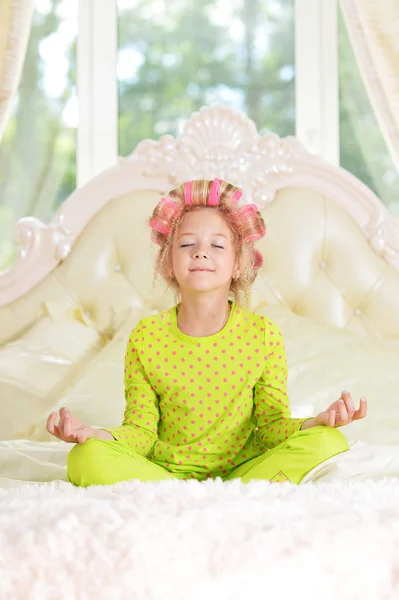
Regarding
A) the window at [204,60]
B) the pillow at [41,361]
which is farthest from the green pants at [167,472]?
the window at [204,60]

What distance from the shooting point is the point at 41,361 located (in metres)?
2.12

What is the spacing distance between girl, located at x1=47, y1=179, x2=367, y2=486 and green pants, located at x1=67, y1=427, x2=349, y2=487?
0.03m

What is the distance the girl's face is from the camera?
1448mm

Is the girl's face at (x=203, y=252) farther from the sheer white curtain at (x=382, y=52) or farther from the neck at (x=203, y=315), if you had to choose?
the sheer white curtain at (x=382, y=52)

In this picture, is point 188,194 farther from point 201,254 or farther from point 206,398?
point 206,398

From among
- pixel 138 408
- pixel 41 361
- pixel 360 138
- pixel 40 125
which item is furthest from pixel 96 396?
pixel 360 138

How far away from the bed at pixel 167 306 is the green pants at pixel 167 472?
0.12 feet

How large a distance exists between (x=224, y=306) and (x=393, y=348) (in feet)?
3.00

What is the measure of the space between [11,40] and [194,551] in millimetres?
1845

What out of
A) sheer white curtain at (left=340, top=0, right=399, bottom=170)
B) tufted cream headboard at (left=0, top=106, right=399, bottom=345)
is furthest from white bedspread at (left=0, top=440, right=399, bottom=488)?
sheer white curtain at (left=340, top=0, right=399, bottom=170)

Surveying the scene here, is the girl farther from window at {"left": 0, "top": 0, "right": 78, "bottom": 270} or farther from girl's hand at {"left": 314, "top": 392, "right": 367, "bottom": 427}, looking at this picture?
window at {"left": 0, "top": 0, "right": 78, "bottom": 270}

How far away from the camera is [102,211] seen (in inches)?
95.7

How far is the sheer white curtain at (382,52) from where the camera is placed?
2166 millimetres

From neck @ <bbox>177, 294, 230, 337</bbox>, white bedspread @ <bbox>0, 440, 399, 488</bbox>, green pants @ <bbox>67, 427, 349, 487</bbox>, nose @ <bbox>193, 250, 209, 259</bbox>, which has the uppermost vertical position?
nose @ <bbox>193, 250, 209, 259</bbox>
